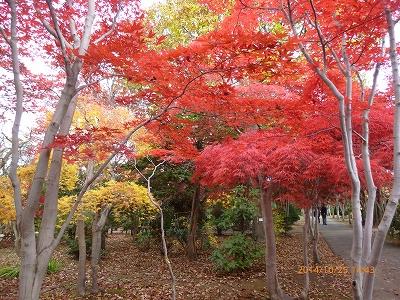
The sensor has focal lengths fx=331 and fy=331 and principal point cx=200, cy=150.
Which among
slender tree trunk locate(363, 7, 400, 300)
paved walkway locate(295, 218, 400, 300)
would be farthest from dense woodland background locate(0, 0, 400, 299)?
paved walkway locate(295, 218, 400, 300)

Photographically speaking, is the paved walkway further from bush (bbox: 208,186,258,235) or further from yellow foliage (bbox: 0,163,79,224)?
yellow foliage (bbox: 0,163,79,224)

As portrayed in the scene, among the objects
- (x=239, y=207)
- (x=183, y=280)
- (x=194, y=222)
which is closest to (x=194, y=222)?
(x=194, y=222)

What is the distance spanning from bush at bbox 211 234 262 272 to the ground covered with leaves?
26cm

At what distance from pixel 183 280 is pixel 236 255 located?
1648mm

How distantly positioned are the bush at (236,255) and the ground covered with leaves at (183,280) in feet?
0.85

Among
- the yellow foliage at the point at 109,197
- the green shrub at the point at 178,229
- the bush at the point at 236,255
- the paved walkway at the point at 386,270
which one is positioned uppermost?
the yellow foliage at the point at 109,197

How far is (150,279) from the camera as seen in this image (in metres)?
9.15

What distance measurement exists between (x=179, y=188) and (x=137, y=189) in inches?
140

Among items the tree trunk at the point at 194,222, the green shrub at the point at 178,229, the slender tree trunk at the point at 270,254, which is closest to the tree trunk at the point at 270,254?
the slender tree trunk at the point at 270,254

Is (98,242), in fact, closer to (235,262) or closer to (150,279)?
(150,279)

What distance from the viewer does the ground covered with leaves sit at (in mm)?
7680

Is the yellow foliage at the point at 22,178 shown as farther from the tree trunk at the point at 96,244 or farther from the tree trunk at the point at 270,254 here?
the tree trunk at the point at 270,254

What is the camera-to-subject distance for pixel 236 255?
9.42 metres

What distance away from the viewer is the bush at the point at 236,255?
9172mm
